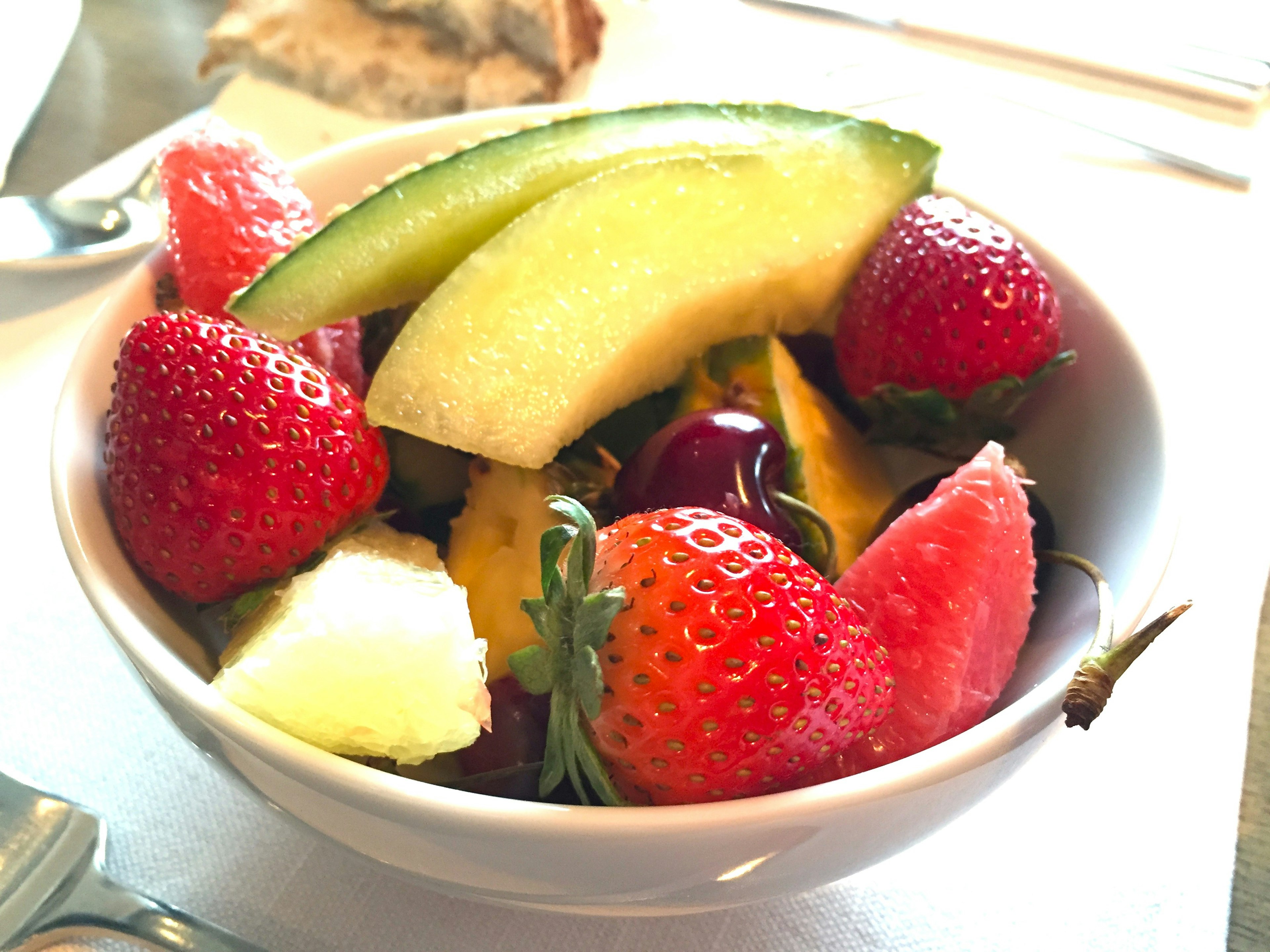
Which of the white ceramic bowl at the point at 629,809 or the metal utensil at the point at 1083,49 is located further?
the metal utensil at the point at 1083,49

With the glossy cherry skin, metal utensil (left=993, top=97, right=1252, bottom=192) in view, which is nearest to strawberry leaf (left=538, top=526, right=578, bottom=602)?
the glossy cherry skin

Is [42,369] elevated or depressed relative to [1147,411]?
depressed

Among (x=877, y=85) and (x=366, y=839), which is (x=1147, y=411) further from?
(x=877, y=85)

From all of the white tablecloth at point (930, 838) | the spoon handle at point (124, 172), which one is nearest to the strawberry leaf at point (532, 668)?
the white tablecloth at point (930, 838)

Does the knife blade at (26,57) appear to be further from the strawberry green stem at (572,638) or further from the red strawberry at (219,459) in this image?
the strawberry green stem at (572,638)

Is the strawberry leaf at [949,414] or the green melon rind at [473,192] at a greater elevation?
the green melon rind at [473,192]

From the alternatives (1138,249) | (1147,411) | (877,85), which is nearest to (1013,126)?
(877,85)

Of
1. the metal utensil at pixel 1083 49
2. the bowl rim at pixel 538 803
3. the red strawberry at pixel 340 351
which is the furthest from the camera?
the metal utensil at pixel 1083 49

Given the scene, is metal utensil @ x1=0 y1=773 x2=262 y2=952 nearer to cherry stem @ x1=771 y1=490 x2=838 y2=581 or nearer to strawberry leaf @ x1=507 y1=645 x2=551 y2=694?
strawberry leaf @ x1=507 y1=645 x2=551 y2=694
